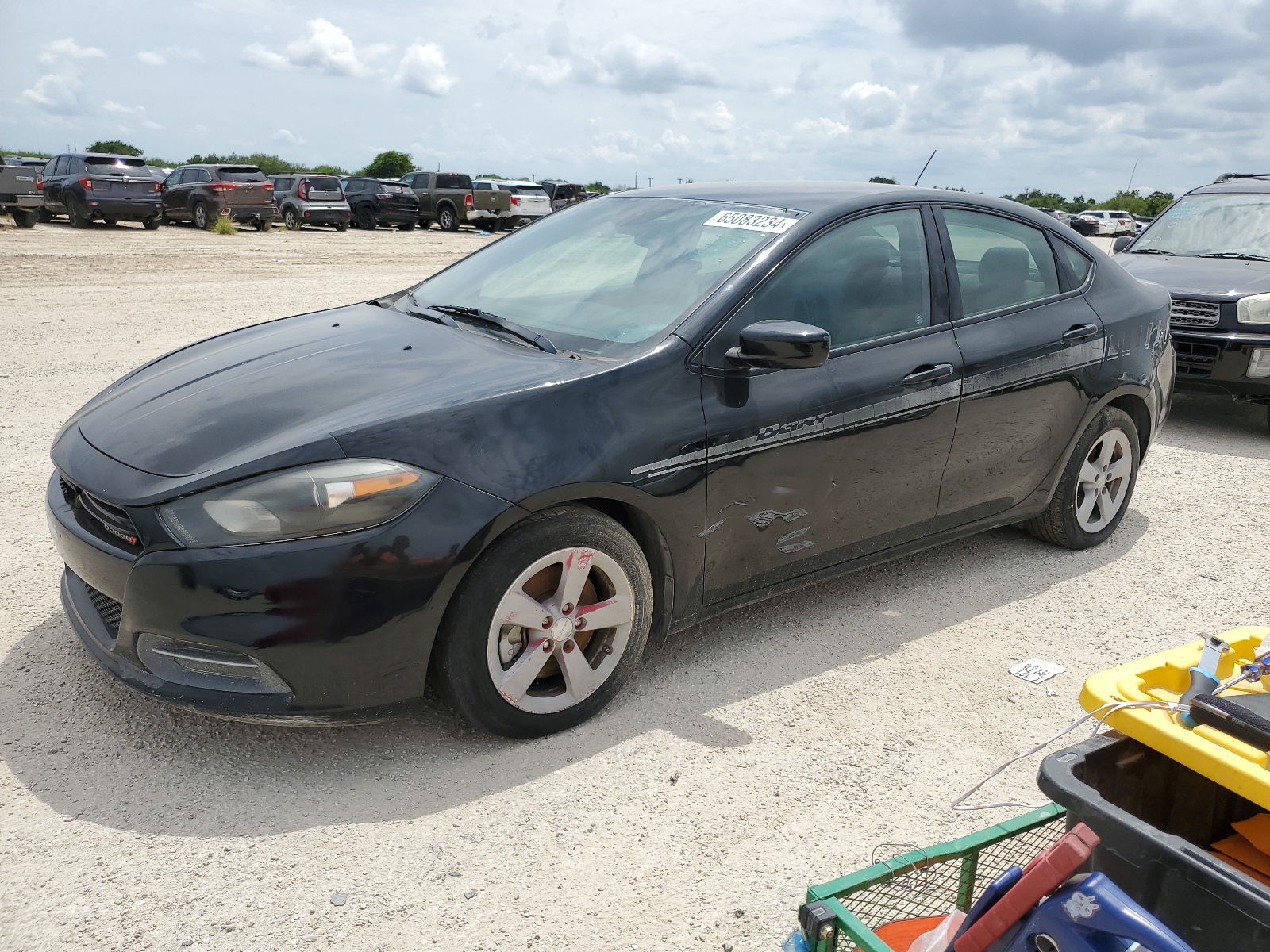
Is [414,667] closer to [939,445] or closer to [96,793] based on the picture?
[96,793]

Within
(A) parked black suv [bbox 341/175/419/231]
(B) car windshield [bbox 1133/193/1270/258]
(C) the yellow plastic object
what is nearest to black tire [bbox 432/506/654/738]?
(C) the yellow plastic object

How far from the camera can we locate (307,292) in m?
13.3

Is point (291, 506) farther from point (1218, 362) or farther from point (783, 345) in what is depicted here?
point (1218, 362)

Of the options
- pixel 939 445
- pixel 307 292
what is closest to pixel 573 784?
pixel 939 445

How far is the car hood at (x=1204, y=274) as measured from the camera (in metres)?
7.30

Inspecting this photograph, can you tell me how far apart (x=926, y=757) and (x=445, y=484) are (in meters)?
1.67

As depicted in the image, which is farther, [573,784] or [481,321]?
[481,321]

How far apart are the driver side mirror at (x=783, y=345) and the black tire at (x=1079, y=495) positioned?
77.3 inches

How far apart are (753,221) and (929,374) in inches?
34.0

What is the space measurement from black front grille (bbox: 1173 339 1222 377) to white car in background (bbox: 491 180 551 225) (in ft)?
80.8

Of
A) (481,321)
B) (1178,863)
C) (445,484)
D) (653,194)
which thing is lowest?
(1178,863)

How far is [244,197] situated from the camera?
2455cm

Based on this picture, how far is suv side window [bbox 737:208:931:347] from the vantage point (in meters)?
3.56

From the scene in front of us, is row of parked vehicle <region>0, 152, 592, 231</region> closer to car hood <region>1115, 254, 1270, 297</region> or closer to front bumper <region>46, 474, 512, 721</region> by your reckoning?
car hood <region>1115, 254, 1270, 297</region>
